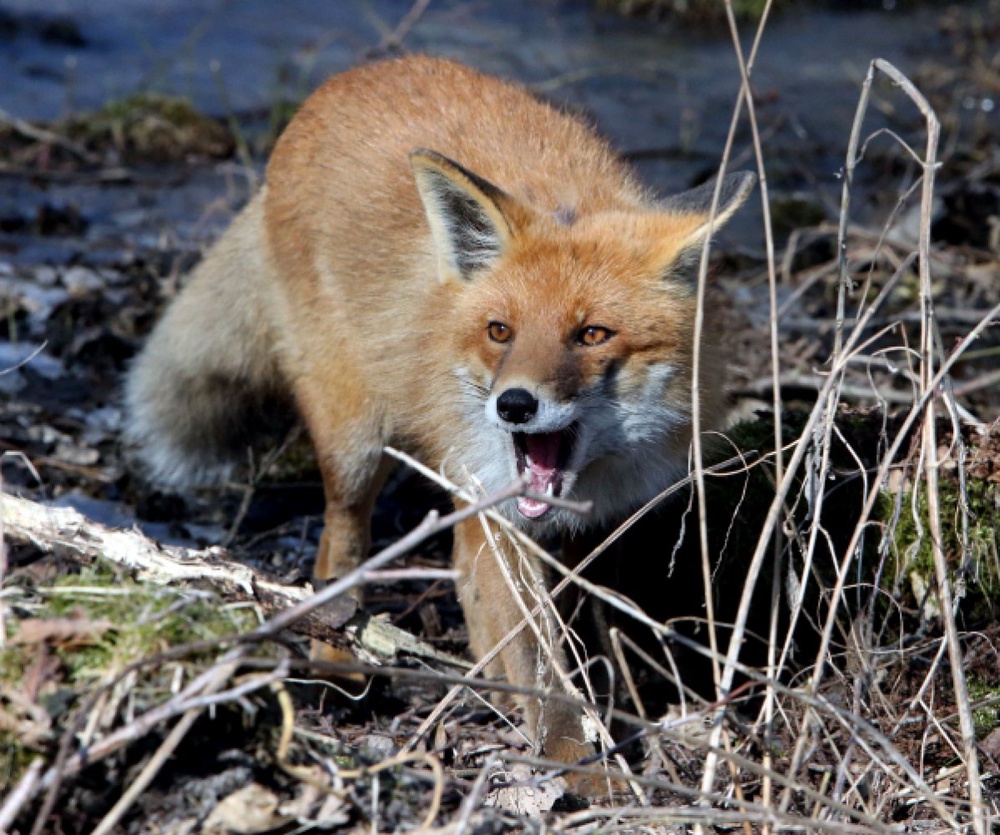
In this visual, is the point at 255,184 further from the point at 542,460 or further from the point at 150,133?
the point at 542,460

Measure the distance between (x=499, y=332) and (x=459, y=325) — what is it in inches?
7.5

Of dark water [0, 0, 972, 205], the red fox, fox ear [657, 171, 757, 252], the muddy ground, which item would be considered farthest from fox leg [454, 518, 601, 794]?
dark water [0, 0, 972, 205]

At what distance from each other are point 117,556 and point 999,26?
10933 mm

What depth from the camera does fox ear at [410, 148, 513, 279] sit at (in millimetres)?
3391

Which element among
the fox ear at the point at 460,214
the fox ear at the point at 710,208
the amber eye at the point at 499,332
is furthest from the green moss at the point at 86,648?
the fox ear at the point at 710,208

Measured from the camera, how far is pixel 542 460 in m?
3.42

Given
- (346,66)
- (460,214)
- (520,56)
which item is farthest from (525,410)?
(520,56)

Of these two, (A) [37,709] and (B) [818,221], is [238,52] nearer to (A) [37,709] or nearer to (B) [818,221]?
(B) [818,221]

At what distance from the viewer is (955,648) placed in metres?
2.66

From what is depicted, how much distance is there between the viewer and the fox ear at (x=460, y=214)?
3391 millimetres

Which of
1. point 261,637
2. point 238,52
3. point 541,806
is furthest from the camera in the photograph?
point 238,52

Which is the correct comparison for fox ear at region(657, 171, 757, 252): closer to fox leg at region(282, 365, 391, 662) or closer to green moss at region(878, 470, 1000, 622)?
green moss at region(878, 470, 1000, 622)

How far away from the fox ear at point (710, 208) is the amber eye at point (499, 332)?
55 centimetres

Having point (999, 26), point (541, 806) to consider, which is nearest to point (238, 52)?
point (999, 26)
